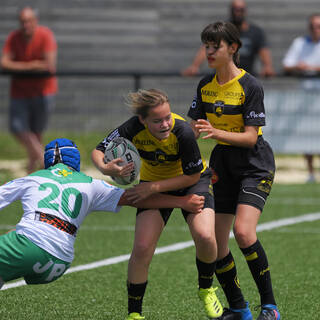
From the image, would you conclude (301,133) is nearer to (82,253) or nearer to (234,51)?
(82,253)

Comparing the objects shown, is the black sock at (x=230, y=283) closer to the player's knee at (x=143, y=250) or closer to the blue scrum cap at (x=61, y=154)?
the player's knee at (x=143, y=250)

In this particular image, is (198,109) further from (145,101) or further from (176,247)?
(176,247)

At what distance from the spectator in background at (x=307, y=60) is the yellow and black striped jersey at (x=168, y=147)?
785 cm

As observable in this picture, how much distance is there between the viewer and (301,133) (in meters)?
13.4

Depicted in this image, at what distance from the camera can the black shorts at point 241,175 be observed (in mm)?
5660

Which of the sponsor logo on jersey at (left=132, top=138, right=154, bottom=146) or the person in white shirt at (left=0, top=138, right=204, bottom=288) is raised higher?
the sponsor logo on jersey at (left=132, top=138, right=154, bottom=146)

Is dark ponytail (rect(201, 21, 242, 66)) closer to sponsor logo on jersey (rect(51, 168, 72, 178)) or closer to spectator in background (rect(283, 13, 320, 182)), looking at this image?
sponsor logo on jersey (rect(51, 168, 72, 178))

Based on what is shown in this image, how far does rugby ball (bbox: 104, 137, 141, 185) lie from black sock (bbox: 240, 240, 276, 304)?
35.0 inches

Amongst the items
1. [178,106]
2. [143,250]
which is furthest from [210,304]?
[178,106]

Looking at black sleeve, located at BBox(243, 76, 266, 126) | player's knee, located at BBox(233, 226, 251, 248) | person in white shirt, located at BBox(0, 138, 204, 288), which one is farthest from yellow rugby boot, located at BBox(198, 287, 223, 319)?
black sleeve, located at BBox(243, 76, 266, 126)

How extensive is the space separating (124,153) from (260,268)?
117 cm

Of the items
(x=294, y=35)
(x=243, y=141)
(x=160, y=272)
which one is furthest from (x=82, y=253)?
(x=294, y=35)

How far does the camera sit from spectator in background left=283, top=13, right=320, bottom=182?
1307 centimetres

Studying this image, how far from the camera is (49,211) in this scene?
16.4ft
